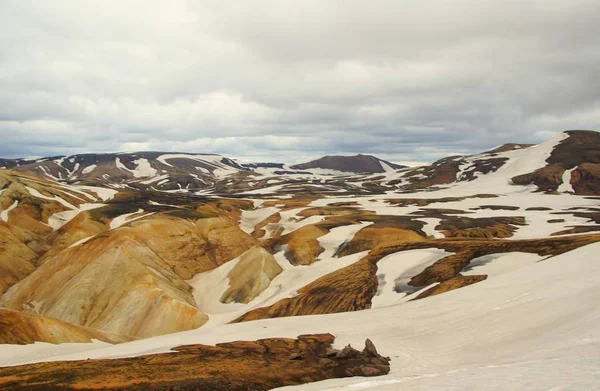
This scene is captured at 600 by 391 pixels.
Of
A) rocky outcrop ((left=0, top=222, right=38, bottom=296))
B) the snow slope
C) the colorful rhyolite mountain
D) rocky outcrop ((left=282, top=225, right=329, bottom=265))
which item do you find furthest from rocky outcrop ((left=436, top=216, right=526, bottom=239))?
rocky outcrop ((left=0, top=222, right=38, bottom=296))

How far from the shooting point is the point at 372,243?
77750 mm

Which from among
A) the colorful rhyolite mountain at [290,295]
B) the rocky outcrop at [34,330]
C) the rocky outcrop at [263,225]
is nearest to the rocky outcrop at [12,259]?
the colorful rhyolite mountain at [290,295]

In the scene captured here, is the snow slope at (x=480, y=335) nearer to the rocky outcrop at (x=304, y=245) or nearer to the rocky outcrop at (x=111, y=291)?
the rocky outcrop at (x=111, y=291)

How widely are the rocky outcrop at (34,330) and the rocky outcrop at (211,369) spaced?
17.4 meters

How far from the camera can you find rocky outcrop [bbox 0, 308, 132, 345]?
34062 mm

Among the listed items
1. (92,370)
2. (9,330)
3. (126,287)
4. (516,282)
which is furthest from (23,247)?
(516,282)

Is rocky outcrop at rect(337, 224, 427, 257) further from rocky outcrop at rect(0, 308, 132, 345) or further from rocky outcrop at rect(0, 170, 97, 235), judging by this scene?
rocky outcrop at rect(0, 170, 97, 235)

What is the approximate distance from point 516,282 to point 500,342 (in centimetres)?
1057

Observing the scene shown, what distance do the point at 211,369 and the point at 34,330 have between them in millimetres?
25719

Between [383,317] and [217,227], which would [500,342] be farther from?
[217,227]

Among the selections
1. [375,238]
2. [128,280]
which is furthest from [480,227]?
[128,280]

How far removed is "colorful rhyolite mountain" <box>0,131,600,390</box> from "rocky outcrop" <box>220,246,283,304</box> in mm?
280

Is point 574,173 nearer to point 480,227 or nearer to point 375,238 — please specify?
point 480,227

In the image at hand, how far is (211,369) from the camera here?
64.1ft
